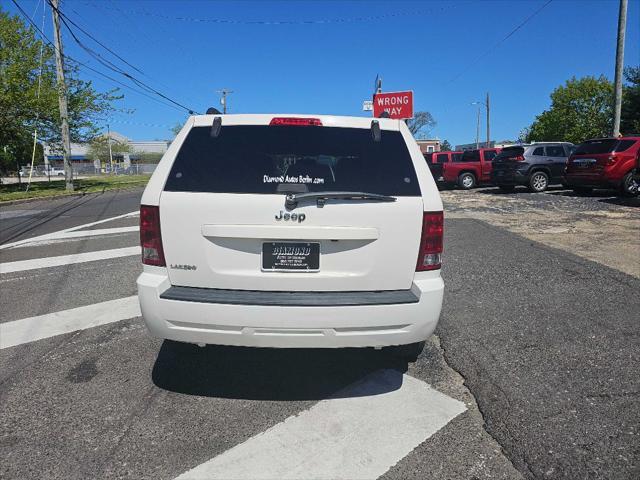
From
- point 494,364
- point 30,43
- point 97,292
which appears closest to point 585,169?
point 494,364

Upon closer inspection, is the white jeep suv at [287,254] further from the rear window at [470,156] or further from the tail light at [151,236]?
the rear window at [470,156]

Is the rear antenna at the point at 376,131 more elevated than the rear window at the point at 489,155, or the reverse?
the rear window at the point at 489,155

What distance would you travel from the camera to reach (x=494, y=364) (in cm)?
362

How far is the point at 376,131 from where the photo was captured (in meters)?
3.24

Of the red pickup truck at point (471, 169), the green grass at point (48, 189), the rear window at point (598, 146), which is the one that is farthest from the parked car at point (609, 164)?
the green grass at point (48, 189)

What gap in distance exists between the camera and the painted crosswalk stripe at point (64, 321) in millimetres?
4270

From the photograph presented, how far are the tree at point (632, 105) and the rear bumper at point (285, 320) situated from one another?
4121 cm

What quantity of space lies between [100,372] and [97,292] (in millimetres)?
2381

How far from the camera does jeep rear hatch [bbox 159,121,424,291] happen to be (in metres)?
2.85

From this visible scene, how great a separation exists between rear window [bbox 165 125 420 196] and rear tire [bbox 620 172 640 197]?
14157 millimetres

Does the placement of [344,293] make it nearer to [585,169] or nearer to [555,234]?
[555,234]

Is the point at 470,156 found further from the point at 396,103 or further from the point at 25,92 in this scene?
the point at 25,92

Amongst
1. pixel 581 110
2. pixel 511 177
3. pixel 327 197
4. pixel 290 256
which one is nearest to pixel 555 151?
pixel 511 177

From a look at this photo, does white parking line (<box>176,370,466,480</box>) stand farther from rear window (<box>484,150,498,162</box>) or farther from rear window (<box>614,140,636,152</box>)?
rear window (<box>484,150,498,162</box>)
